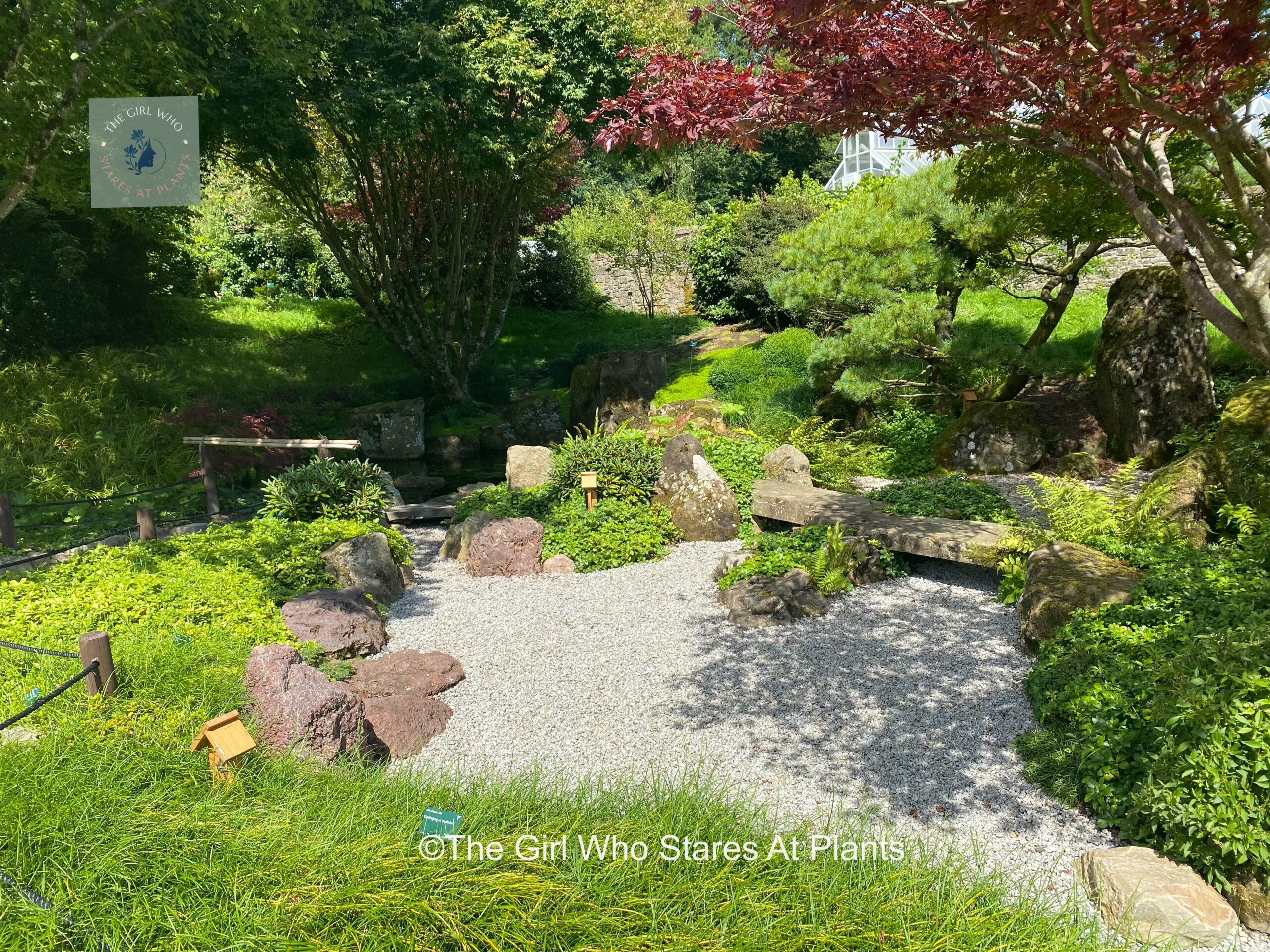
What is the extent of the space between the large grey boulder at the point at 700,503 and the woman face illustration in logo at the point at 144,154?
6.61m

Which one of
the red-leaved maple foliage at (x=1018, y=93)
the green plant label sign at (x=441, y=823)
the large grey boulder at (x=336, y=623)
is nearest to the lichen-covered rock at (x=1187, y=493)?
the red-leaved maple foliage at (x=1018, y=93)

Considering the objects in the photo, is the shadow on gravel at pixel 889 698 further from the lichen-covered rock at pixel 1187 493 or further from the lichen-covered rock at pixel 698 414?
the lichen-covered rock at pixel 698 414

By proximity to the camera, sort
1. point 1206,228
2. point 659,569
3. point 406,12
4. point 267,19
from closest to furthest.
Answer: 1. point 1206,228
2. point 659,569
3. point 267,19
4. point 406,12

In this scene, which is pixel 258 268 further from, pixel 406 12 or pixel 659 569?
pixel 659 569

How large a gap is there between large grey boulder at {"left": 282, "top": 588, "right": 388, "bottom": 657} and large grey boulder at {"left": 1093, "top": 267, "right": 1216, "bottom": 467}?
8301mm

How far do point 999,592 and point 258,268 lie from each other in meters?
21.1

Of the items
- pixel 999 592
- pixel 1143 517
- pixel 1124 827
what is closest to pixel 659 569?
pixel 999 592

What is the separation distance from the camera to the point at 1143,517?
6.20 meters

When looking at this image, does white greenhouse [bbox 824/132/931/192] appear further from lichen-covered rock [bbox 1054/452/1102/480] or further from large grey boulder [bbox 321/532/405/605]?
large grey boulder [bbox 321/532/405/605]

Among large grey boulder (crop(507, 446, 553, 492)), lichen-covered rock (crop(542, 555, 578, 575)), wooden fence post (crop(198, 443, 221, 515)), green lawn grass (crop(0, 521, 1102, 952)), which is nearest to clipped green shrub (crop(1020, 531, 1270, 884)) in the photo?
green lawn grass (crop(0, 521, 1102, 952))

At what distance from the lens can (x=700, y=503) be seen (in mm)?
8969

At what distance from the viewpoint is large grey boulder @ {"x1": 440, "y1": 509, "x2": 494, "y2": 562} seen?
8.88 meters

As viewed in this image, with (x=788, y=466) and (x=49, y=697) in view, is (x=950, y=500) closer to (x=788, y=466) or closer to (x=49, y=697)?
(x=788, y=466)

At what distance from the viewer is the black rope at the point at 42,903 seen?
2.62 meters
